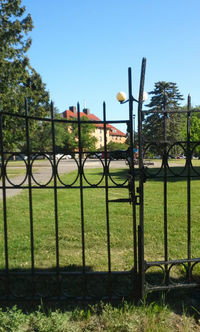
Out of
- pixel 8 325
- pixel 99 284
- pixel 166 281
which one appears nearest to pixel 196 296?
pixel 166 281

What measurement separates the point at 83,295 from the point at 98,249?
4.62ft

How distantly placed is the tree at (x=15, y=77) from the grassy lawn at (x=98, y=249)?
797 centimetres

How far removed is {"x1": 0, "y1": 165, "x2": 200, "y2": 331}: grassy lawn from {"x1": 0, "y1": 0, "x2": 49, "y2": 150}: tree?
7.97 meters

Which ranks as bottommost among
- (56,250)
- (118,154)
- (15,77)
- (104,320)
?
(104,320)

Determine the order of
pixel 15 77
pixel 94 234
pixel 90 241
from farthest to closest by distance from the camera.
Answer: pixel 15 77 < pixel 94 234 < pixel 90 241

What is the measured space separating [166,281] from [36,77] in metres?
17.8

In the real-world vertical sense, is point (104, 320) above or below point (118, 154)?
below

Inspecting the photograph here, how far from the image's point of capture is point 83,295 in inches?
101

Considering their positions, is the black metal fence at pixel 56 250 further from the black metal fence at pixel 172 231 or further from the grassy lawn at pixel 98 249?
the black metal fence at pixel 172 231

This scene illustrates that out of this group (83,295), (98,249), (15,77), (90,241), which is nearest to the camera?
(83,295)

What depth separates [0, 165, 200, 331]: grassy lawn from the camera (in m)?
2.23

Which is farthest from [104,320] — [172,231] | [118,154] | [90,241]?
[172,231]

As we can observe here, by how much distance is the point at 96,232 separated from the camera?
4.79 meters

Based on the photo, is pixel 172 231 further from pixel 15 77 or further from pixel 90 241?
pixel 15 77
